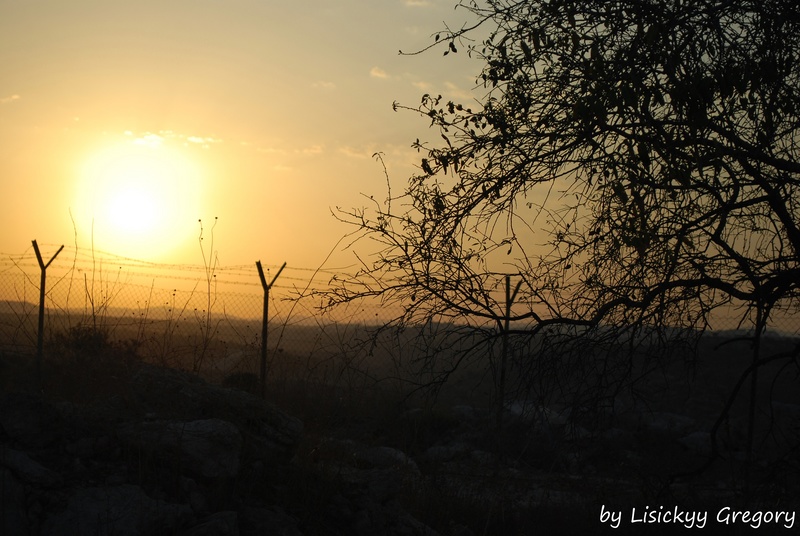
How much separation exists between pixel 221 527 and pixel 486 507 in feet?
10.9

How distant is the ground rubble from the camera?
4520 millimetres

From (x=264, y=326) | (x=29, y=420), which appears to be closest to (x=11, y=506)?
(x=29, y=420)

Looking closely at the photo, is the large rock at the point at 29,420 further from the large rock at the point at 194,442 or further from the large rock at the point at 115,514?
the large rock at the point at 115,514

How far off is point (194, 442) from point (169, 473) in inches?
12.1

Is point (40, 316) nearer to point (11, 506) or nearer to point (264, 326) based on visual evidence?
point (264, 326)

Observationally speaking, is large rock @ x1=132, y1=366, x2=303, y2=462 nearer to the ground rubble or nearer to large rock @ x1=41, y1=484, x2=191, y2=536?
the ground rubble

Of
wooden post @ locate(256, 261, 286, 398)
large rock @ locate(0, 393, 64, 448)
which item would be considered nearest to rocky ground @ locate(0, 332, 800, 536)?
large rock @ locate(0, 393, 64, 448)

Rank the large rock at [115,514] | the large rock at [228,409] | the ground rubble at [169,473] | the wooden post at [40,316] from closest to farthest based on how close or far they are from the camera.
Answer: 1. the large rock at [115,514]
2. the ground rubble at [169,473]
3. the large rock at [228,409]
4. the wooden post at [40,316]

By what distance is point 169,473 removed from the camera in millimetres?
5133

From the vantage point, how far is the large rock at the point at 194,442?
17.3ft

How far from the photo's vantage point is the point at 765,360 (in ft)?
17.2

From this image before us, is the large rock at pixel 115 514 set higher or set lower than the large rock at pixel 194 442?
lower

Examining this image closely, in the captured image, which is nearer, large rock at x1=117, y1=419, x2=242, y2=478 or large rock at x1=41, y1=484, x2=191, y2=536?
large rock at x1=41, y1=484, x2=191, y2=536

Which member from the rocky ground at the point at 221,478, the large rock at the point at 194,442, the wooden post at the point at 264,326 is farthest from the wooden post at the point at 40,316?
the large rock at the point at 194,442
